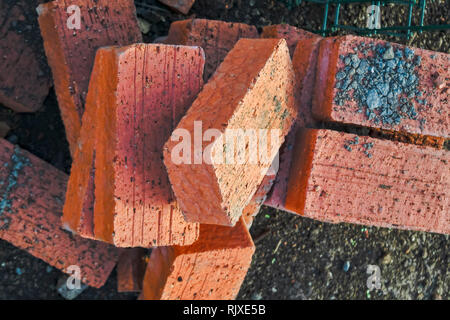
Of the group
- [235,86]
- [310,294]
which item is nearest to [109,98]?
[235,86]

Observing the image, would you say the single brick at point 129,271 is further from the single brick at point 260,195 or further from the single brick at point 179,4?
the single brick at point 179,4

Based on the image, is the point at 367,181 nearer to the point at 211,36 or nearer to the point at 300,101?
the point at 300,101

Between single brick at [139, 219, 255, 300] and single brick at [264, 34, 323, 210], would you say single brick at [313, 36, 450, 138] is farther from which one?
single brick at [139, 219, 255, 300]

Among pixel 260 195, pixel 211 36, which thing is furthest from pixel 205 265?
pixel 211 36

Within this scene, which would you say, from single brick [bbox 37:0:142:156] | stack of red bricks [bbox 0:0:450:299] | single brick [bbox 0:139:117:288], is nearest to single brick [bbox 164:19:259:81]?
stack of red bricks [bbox 0:0:450:299]

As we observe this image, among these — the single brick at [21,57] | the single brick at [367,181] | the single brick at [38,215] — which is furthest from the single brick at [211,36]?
the single brick at [38,215]
